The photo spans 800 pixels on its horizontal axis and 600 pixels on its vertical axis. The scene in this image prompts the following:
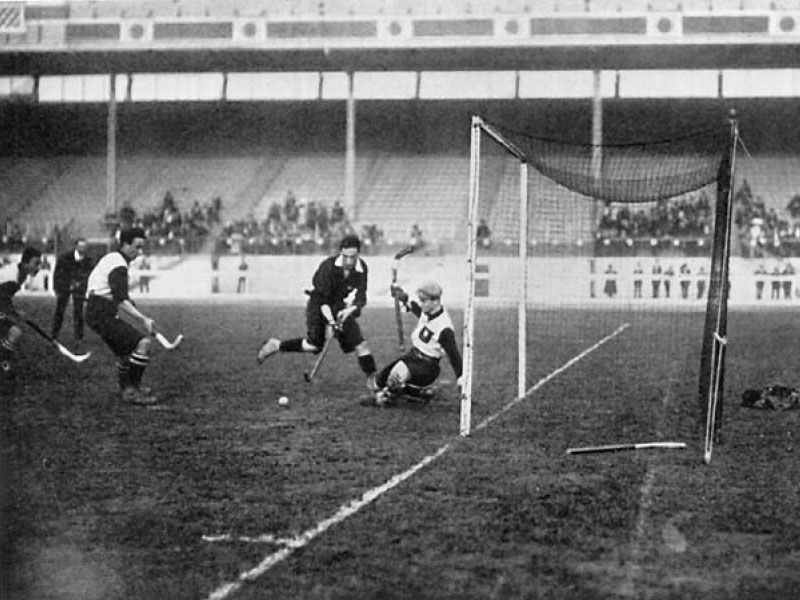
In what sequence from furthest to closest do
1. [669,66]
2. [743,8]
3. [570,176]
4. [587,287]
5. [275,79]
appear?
[275,79] < [669,66] < [743,8] < [587,287] < [570,176]

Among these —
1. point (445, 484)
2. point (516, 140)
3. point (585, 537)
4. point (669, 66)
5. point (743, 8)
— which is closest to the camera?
point (585, 537)

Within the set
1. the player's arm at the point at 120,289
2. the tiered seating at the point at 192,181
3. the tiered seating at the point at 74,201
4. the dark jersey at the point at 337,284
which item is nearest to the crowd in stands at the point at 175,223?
the tiered seating at the point at 192,181

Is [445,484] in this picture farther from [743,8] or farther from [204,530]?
[743,8]

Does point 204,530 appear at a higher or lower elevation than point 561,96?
lower

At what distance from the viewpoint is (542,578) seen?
17.5 feet

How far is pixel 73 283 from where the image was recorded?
67.5 ft

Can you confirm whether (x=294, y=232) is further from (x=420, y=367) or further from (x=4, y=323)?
(x=420, y=367)

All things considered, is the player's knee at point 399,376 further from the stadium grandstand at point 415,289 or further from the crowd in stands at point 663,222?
the crowd in stands at point 663,222

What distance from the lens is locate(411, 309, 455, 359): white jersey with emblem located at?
1130cm

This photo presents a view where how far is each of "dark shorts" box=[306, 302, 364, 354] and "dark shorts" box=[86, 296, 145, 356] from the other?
206cm

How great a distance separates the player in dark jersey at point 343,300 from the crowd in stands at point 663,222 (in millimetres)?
22302

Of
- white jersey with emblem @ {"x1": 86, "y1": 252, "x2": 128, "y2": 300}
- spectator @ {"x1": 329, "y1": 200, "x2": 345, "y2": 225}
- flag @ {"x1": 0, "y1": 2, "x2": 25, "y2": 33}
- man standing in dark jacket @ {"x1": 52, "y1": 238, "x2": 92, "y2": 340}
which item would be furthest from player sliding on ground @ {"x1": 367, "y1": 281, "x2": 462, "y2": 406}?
spectator @ {"x1": 329, "y1": 200, "x2": 345, "y2": 225}

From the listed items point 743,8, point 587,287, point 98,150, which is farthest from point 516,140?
point 98,150

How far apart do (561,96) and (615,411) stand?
3273 cm
